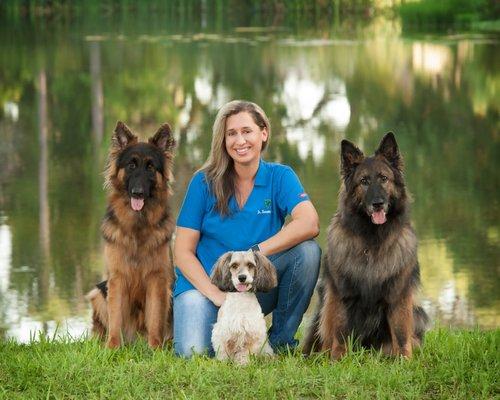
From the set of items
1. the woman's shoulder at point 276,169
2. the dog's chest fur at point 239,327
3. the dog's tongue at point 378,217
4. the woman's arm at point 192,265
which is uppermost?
the woman's shoulder at point 276,169

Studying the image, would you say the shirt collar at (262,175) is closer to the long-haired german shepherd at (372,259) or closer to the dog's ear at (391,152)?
the long-haired german shepherd at (372,259)

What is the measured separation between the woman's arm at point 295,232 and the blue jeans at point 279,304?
68 mm

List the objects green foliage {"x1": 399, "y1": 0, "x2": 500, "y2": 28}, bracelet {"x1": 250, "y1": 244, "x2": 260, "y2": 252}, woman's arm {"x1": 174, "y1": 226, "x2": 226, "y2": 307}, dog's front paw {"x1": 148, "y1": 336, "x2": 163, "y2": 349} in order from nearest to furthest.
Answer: bracelet {"x1": 250, "y1": 244, "x2": 260, "y2": 252}, woman's arm {"x1": 174, "y1": 226, "x2": 226, "y2": 307}, dog's front paw {"x1": 148, "y1": 336, "x2": 163, "y2": 349}, green foliage {"x1": 399, "y1": 0, "x2": 500, "y2": 28}

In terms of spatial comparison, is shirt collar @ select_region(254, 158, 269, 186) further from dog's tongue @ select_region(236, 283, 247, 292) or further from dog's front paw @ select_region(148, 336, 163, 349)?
dog's front paw @ select_region(148, 336, 163, 349)

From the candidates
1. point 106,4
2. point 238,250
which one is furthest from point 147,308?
point 106,4

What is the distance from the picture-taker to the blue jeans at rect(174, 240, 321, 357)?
5.92 m

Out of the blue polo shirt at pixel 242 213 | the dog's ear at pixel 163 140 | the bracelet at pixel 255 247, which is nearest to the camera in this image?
the bracelet at pixel 255 247

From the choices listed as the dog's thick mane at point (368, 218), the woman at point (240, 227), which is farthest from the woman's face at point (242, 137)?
the dog's thick mane at point (368, 218)

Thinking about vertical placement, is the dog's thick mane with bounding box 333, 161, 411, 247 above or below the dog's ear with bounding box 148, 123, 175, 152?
below

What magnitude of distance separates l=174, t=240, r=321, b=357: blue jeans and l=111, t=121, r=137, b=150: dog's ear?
3.02ft

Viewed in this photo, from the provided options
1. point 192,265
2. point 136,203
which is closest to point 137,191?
point 136,203

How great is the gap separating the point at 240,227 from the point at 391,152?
100cm

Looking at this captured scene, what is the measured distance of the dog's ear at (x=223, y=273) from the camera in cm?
543

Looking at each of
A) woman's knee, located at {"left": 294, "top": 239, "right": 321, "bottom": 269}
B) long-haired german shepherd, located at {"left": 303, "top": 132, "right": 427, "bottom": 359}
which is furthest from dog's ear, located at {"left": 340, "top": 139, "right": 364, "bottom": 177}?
woman's knee, located at {"left": 294, "top": 239, "right": 321, "bottom": 269}
